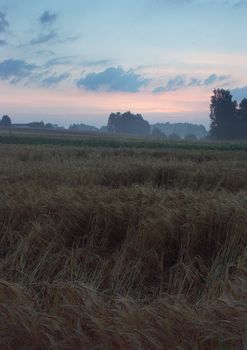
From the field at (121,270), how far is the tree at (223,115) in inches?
3741

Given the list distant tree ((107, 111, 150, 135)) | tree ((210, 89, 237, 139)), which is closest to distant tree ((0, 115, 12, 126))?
distant tree ((107, 111, 150, 135))

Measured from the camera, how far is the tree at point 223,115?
334ft

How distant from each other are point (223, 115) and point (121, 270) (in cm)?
10079

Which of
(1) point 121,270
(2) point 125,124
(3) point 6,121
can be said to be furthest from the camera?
(2) point 125,124

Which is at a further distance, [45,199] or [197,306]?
[45,199]

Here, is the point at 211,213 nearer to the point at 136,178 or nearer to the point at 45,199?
the point at 45,199

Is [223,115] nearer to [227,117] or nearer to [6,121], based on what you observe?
[227,117]

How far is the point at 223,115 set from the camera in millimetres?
104125

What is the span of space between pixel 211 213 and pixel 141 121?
166 meters

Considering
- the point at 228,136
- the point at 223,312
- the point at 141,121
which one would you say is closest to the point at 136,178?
the point at 223,312

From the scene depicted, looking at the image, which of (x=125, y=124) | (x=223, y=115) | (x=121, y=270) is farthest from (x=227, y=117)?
(x=121, y=270)

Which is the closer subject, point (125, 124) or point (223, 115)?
point (223, 115)

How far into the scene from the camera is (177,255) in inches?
270

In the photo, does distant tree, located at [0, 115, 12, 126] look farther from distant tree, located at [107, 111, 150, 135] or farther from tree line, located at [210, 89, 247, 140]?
tree line, located at [210, 89, 247, 140]
